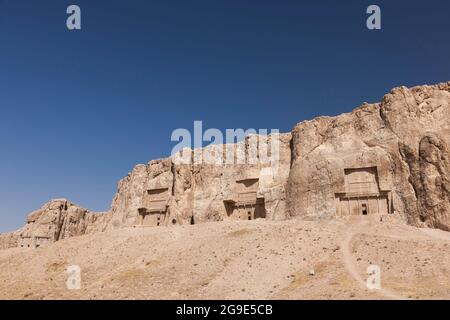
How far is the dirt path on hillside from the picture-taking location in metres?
17.1

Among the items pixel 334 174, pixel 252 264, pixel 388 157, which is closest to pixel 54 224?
pixel 334 174

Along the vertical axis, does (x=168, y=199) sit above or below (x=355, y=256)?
above

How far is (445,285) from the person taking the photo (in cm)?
1828

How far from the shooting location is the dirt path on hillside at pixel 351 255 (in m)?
17.1

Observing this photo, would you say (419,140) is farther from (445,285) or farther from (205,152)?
(205,152)

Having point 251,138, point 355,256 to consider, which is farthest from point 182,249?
point 251,138

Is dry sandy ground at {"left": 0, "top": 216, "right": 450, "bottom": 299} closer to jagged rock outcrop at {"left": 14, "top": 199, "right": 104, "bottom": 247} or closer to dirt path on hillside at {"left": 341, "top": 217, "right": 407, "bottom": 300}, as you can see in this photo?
dirt path on hillside at {"left": 341, "top": 217, "right": 407, "bottom": 300}

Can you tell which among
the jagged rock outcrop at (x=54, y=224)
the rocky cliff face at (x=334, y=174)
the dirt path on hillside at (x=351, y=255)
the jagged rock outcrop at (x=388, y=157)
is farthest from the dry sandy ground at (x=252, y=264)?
the jagged rock outcrop at (x=54, y=224)

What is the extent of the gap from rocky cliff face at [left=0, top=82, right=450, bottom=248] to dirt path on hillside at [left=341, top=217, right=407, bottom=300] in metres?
4.23

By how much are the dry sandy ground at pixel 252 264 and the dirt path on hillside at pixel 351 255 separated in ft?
0.17

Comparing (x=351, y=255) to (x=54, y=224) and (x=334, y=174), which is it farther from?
(x=54, y=224)

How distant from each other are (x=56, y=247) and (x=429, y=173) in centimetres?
3269

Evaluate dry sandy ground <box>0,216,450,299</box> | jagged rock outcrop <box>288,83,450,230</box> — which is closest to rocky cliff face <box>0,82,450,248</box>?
jagged rock outcrop <box>288,83,450,230</box>

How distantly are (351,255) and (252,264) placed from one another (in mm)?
5885
